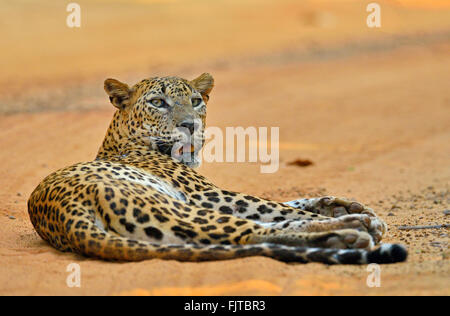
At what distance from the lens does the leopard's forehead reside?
7.88m

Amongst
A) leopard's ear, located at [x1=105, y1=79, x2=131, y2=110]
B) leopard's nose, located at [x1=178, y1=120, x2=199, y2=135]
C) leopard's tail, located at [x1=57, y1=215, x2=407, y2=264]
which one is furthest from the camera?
leopard's ear, located at [x1=105, y1=79, x2=131, y2=110]

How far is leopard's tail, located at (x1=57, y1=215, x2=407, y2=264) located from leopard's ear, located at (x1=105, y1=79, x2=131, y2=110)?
8.50 feet

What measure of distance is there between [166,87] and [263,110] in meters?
8.67

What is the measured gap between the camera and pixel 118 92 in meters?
7.98

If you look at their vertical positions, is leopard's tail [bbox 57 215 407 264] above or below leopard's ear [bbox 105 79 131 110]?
below

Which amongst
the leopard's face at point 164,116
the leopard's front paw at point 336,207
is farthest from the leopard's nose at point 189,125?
the leopard's front paw at point 336,207

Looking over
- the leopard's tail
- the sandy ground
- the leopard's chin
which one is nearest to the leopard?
the leopard's tail

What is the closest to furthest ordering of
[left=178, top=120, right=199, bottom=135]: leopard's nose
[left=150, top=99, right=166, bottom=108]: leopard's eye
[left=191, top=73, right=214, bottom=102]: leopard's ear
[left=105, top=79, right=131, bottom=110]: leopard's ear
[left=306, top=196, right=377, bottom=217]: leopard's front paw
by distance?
[left=306, top=196, right=377, bottom=217]: leopard's front paw
[left=178, top=120, right=199, bottom=135]: leopard's nose
[left=150, top=99, right=166, bottom=108]: leopard's eye
[left=105, top=79, right=131, bottom=110]: leopard's ear
[left=191, top=73, right=214, bottom=102]: leopard's ear

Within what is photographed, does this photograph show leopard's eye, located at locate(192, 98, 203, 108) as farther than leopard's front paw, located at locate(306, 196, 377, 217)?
Yes

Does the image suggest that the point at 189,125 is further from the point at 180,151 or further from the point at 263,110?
the point at 263,110

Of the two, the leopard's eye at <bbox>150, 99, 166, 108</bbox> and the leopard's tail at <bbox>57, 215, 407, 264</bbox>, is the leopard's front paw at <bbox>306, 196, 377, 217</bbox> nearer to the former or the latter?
the leopard's tail at <bbox>57, 215, 407, 264</bbox>

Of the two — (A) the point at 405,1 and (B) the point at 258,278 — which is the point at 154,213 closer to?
(B) the point at 258,278

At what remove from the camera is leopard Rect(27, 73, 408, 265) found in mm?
5680

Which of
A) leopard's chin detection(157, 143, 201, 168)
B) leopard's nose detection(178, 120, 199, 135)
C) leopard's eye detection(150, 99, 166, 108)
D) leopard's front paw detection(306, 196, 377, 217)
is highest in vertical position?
leopard's eye detection(150, 99, 166, 108)
